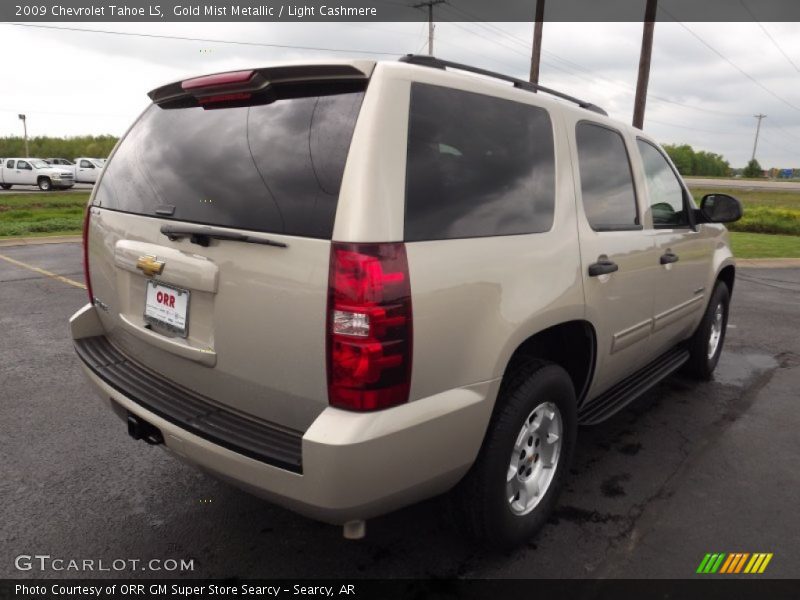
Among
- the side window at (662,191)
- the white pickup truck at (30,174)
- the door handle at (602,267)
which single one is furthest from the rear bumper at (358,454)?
the white pickup truck at (30,174)

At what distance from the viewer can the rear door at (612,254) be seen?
112 inches

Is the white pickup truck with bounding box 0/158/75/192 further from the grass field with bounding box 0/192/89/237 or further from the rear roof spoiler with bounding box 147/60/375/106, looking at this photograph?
the rear roof spoiler with bounding box 147/60/375/106

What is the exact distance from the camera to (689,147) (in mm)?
126625

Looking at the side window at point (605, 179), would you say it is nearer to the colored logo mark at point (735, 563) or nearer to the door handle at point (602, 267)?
the door handle at point (602, 267)

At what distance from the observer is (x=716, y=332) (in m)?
5.07

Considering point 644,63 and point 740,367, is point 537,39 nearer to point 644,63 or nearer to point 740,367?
point 644,63

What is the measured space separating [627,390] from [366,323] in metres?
2.28

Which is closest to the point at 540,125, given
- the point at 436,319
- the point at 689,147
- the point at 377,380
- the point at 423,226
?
the point at 423,226

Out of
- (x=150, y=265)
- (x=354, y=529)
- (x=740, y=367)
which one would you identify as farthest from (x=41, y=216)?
(x=354, y=529)

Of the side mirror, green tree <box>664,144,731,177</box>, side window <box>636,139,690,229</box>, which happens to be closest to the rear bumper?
side window <box>636,139,690,229</box>

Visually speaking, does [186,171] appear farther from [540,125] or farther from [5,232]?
[5,232]

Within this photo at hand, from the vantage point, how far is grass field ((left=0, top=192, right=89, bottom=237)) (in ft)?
45.5

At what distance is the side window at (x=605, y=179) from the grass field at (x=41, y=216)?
13644mm

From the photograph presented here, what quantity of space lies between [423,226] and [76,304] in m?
6.14
